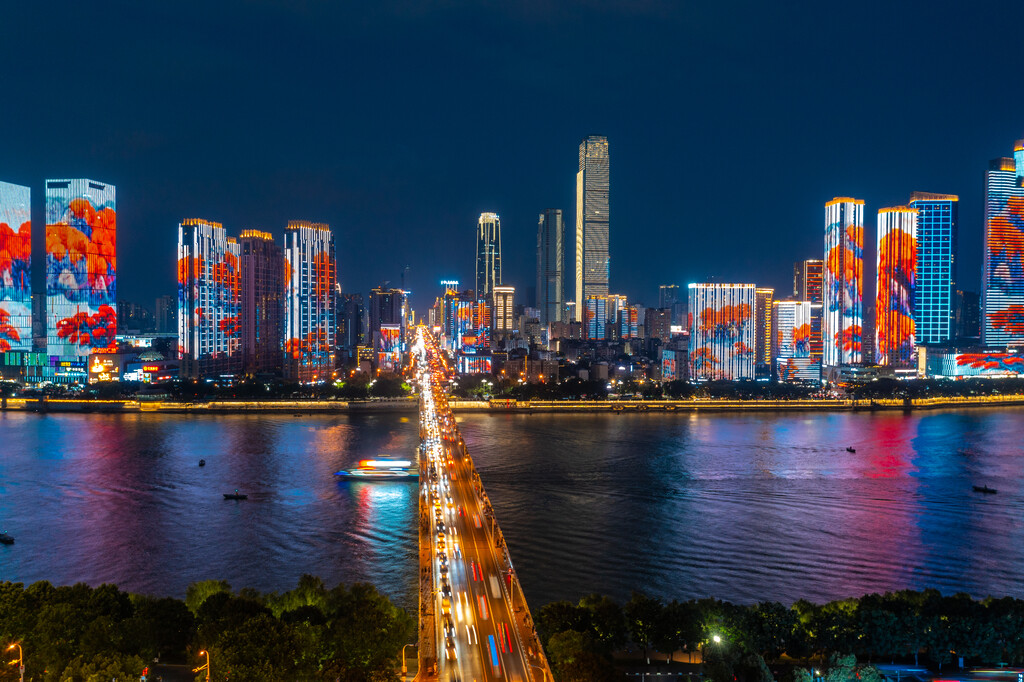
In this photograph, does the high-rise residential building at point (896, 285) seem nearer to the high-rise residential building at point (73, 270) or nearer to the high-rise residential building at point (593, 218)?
the high-rise residential building at point (593, 218)

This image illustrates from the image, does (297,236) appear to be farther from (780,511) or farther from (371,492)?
(780,511)

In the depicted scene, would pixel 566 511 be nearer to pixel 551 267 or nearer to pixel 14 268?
pixel 14 268

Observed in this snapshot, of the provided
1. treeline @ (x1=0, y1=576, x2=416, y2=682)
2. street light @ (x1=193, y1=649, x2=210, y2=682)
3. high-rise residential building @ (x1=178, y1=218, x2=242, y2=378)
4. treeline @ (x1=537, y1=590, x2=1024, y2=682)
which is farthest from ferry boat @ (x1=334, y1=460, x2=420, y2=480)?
high-rise residential building @ (x1=178, y1=218, x2=242, y2=378)

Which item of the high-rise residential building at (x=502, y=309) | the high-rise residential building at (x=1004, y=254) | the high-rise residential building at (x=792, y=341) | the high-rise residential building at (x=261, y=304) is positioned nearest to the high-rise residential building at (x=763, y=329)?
the high-rise residential building at (x=792, y=341)

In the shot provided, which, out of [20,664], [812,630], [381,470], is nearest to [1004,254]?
[381,470]

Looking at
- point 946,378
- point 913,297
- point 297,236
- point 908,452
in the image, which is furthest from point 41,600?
point 913,297
